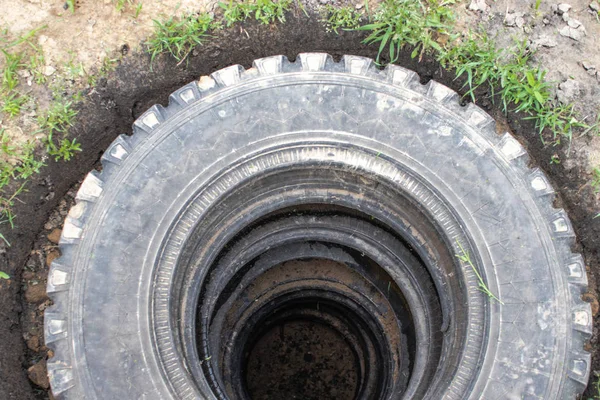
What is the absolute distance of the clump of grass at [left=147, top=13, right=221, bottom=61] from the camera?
420 centimetres

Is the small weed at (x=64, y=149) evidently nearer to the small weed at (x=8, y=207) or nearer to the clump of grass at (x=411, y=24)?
the small weed at (x=8, y=207)

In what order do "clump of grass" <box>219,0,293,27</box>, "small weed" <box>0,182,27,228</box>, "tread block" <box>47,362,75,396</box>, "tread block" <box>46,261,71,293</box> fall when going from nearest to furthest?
"tread block" <box>47,362,75,396</box> < "tread block" <box>46,261,71,293</box> < "small weed" <box>0,182,27,228</box> < "clump of grass" <box>219,0,293,27</box>

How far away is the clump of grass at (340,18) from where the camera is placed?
14.1ft

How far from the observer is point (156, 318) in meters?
3.35

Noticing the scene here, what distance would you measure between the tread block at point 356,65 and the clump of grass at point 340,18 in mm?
773

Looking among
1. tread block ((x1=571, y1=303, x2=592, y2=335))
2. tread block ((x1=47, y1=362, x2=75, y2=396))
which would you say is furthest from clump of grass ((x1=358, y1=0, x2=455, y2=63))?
tread block ((x1=47, y1=362, x2=75, y2=396))

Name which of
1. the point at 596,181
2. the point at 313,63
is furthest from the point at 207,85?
the point at 596,181

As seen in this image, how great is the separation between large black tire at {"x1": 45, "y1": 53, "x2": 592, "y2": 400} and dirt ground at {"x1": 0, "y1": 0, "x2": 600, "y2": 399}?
790 mm

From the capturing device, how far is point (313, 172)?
3.77m

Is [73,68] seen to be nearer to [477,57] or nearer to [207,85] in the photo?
[207,85]

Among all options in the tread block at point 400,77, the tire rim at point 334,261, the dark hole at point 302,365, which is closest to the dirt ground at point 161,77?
the tread block at point 400,77

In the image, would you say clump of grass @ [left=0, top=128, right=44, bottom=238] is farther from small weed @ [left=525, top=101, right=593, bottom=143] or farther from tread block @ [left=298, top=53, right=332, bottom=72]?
small weed @ [left=525, top=101, right=593, bottom=143]

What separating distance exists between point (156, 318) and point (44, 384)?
1.46 metres

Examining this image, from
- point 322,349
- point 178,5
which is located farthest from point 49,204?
point 322,349
